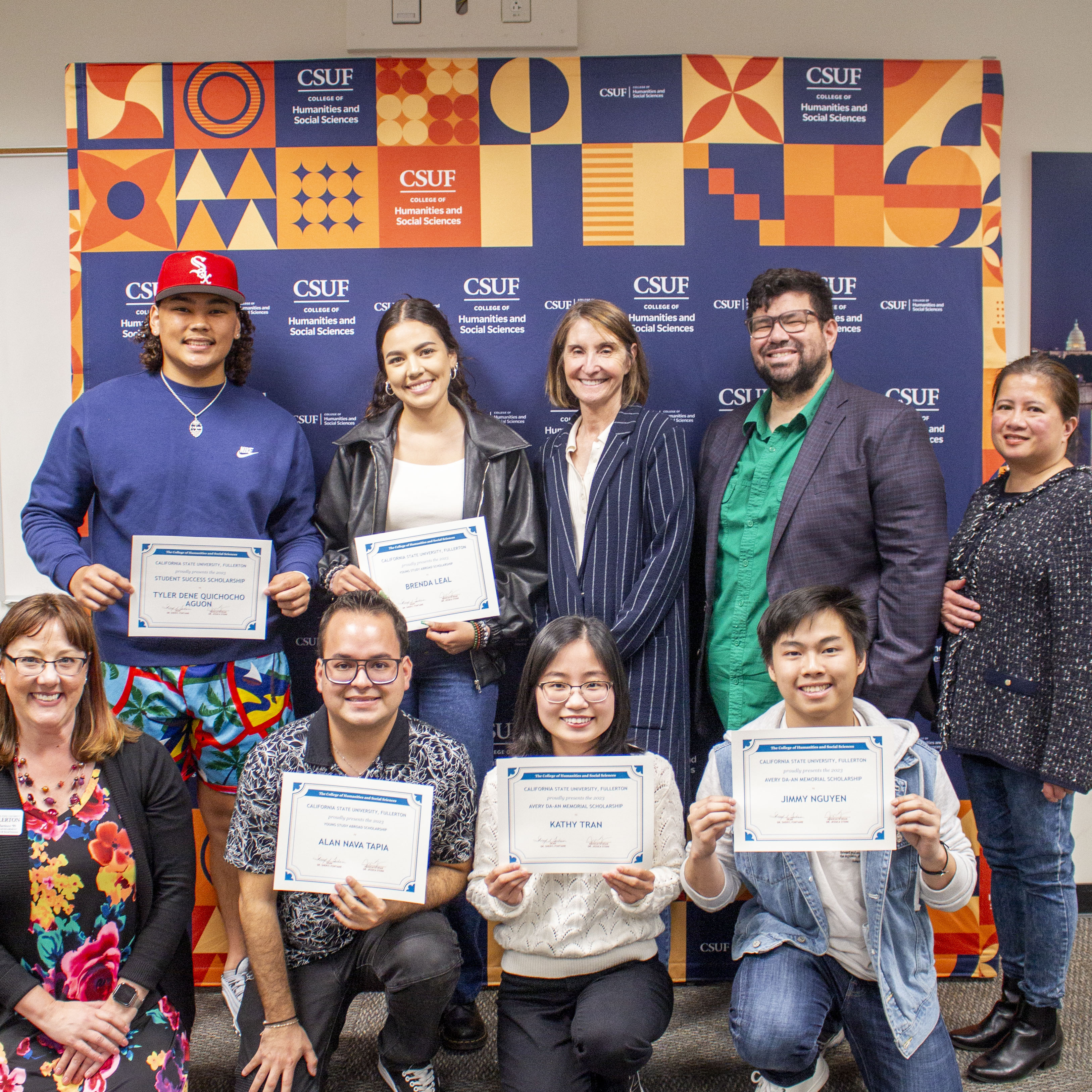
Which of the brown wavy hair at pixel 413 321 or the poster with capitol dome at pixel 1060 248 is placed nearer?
the brown wavy hair at pixel 413 321

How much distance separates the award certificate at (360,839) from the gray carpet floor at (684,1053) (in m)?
0.84

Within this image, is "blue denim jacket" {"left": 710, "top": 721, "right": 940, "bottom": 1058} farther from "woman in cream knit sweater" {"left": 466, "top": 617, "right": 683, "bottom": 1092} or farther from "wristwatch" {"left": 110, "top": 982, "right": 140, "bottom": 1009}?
"wristwatch" {"left": 110, "top": 982, "right": 140, "bottom": 1009}

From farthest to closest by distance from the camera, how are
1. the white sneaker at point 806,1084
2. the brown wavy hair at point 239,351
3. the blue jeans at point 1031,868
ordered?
the brown wavy hair at point 239,351 → the blue jeans at point 1031,868 → the white sneaker at point 806,1084

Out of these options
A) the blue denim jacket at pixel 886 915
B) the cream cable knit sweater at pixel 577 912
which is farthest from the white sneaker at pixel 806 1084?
the cream cable knit sweater at pixel 577 912

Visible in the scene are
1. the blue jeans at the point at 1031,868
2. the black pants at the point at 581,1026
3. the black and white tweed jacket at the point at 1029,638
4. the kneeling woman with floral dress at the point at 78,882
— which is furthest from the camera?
the blue jeans at the point at 1031,868

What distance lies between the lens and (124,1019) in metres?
1.82

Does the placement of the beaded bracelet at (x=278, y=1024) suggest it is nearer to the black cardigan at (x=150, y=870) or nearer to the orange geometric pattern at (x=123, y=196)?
the black cardigan at (x=150, y=870)

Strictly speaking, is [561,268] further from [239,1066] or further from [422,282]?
[239,1066]

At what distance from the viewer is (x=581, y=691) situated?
6.48ft

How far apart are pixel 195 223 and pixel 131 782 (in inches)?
74.4

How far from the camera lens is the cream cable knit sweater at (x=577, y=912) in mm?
1971

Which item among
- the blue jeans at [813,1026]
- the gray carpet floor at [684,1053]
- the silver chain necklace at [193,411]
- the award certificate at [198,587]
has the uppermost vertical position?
the silver chain necklace at [193,411]

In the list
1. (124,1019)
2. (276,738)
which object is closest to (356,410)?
(276,738)

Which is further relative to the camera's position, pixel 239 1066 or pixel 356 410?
pixel 356 410
